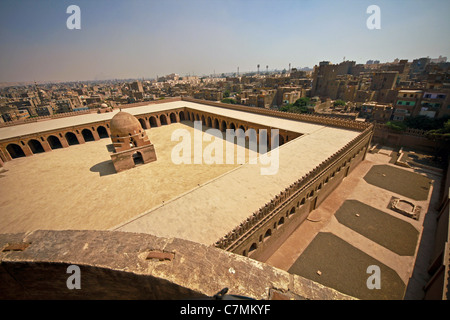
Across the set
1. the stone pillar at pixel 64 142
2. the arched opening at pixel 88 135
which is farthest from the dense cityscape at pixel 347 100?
the stone pillar at pixel 64 142

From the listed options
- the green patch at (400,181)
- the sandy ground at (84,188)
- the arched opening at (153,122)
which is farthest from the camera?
the arched opening at (153,122)

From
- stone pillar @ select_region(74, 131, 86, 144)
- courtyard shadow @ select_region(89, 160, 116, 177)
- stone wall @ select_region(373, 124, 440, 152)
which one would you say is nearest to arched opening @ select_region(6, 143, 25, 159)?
stone pillar @ select_region(74, 131, 86, 144)

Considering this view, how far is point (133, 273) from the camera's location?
12.8 feet

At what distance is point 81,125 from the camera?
33.3 meters

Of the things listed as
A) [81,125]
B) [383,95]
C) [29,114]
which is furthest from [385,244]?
[29,114]

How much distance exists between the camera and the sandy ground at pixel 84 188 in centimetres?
1666

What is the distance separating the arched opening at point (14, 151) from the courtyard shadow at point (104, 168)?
15973 millimetres

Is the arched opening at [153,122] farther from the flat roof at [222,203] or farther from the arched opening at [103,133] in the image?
the flat roof at [222,203]

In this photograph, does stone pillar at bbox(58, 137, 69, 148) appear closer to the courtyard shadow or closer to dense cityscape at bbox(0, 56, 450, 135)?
dense cityscape at bbox(0, 56, 450, 135)

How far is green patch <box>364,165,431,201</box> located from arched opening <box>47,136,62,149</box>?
46.9 m

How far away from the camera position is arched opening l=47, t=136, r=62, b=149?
3259 centimetres

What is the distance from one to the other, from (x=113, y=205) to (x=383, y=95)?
67740 millimetres

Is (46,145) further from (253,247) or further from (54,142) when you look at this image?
(253,247)

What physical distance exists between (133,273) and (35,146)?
41.3m
